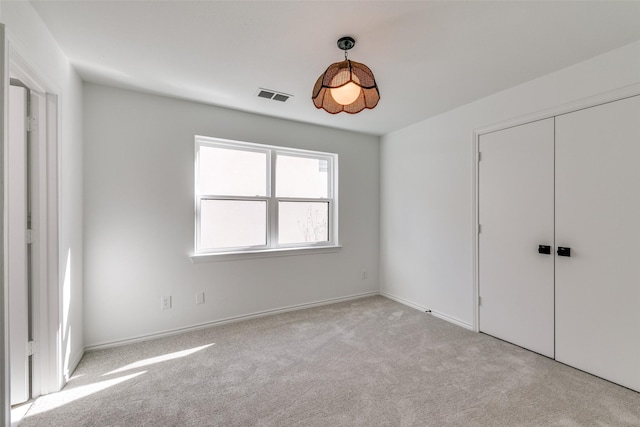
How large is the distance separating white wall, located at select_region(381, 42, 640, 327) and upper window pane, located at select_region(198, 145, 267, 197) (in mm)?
1956

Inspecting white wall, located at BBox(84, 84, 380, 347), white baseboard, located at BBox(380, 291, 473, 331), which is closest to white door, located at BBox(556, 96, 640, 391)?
white baseboard, located at BBox(380, 291, 473, 331)

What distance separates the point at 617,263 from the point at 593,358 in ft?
2.61

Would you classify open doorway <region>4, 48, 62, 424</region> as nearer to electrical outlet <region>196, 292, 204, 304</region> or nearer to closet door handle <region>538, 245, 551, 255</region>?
electrical outlet <region>196, 292, 204, 304</region>

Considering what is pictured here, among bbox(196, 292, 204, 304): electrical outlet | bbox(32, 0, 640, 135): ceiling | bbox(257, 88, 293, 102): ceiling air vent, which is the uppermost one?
bbox(32, 0, 640, 135): ceiling

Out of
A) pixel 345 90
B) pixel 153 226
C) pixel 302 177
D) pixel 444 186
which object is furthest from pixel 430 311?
pixel 153 226

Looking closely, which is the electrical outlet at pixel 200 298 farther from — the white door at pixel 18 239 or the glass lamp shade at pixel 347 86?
the glass lamp shade at pixel 347 86

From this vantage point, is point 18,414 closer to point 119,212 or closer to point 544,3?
point 119,212

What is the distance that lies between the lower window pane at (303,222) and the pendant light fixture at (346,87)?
6.40ft

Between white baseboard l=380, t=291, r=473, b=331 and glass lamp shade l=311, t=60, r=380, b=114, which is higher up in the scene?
glass lamp shade l=311, t=60, r=380, b=114

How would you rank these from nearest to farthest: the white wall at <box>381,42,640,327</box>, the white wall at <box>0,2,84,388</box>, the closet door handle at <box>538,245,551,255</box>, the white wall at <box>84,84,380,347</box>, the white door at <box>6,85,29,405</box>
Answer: the white wall at <box>0,2,84,388</box> < the white door at <box>6,85,29,405</box> < the white wall at <box>381,42,640,327</box> < the closet door handle at <box>538,245,551,255</box> < the white wall at <box>84,84,380,347</box>

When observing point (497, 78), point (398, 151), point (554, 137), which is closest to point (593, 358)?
point (554, 137)

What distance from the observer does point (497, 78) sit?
8.39 feet

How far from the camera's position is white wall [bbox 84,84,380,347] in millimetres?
2660

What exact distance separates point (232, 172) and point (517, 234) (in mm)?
3187
